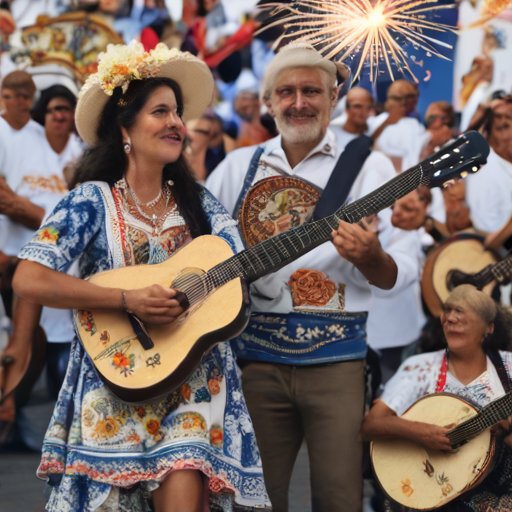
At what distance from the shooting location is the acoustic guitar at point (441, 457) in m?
3.31

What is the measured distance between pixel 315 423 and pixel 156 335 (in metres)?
1.00

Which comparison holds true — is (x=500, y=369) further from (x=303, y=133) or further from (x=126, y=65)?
(x=126, y=65)

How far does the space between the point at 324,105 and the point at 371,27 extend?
1.37ft

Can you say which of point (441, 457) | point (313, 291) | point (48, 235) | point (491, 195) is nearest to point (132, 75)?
point (48, 235)

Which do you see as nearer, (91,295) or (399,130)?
(91,295)

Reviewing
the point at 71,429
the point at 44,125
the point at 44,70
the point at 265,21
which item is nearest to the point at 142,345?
the point at 71,429

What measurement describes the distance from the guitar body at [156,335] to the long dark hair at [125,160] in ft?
0.85

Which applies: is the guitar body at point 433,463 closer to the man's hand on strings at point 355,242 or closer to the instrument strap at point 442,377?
the instrument strap at point 442,377

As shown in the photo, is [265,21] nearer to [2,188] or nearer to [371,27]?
[371,27]

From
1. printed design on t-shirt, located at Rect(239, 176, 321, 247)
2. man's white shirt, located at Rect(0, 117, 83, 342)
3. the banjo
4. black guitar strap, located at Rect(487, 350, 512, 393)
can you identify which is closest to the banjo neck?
the banjo

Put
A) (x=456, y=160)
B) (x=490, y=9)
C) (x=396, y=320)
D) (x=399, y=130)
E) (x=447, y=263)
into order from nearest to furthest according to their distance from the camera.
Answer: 1. (x=456, y=160)
2. (x=490, y=9)
3. (x=447, y=263)
4. (x=396, y=320)
5. (x=399, y=130)

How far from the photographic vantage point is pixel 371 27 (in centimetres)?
317

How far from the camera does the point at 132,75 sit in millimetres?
2877

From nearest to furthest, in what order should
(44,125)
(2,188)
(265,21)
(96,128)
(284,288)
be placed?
(96,128) → (284,288) → (265,21) → (2,188) → (44,125)
